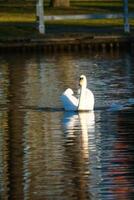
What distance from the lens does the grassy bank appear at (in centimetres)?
5369

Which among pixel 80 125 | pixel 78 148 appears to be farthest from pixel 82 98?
pixel 78 148

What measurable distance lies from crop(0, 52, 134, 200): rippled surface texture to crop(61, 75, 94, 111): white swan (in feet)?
0.72

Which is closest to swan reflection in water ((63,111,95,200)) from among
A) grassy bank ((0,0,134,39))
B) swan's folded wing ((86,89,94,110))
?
swan's folded wing ((86,89,94,110))

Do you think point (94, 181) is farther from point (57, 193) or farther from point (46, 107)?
point (46, 107)

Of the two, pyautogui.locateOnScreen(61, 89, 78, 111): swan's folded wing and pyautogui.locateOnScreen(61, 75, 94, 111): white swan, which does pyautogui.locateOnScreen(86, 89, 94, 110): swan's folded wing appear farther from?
pyautogui.locateOnScreen(61, 89, 78, 111): swan's folded wing

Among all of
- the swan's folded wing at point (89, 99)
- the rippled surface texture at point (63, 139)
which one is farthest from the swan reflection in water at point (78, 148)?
the swan's folded wing at point (89, 99)

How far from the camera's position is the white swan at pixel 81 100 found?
86.4 feet

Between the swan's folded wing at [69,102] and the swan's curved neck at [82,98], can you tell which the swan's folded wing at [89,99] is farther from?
the swan's folded wing at [69,102]

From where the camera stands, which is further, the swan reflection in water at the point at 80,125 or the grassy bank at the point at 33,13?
the grassy bank at the point at 33,13

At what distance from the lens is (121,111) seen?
26828mm

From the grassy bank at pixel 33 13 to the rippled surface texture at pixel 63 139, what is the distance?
14.2m

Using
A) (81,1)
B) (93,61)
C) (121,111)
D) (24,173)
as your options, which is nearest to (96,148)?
(24,173)

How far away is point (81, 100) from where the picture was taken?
26484mm

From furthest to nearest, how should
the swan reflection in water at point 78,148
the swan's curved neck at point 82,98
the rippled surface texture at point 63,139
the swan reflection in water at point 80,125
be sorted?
the swan's curved neck at point 82,98 → the swan reflection in water at point 80,125 → the swan reflection in water at point 78,148 → the rippled surface texture at point 63,139
